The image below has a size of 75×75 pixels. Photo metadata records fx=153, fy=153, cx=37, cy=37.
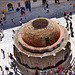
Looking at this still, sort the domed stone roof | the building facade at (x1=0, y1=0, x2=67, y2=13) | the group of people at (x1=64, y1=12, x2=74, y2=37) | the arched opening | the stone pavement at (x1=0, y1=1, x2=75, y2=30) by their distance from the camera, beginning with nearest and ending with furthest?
1. the domed stone roof
2. the group of people at (x1=64, y1=12, x2=74, y2=37)
3. the stone pavement at (x1=0, y1=1, x2=75, y2=30)
4. the building facade at (x1=0, y1=0, x2=67, y2=13)
5. the arched opening

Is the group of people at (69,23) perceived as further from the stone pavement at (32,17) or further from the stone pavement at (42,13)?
the stone pavement at (42,13)

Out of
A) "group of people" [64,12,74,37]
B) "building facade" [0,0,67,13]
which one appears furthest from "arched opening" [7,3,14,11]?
"group of people" [64,12,74,37]

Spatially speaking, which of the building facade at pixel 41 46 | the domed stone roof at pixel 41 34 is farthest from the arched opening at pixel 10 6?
the domed stone roof at pixel 41 34

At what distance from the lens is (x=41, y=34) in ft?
75.6

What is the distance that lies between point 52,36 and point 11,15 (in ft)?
59.4

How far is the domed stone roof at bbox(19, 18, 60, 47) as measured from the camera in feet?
75.4

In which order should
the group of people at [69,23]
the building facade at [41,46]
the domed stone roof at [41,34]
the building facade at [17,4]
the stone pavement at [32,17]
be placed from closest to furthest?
the building facade at [41,46] < the domed stone roof at [41,34] < the stone pavement at [32,17] < the group of people at [69,23] < the building facade at [17,4]

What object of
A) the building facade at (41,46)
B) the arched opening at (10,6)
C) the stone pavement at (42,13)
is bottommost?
the building facade at (41,46)

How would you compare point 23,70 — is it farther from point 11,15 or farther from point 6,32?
point 11,15

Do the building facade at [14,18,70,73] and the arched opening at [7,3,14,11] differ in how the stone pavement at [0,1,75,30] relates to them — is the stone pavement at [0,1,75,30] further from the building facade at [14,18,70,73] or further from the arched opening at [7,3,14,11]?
the building facade at [14,18,70,73]

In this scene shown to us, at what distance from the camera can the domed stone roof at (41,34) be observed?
75.4 feet

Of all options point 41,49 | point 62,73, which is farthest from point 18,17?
point 62,73

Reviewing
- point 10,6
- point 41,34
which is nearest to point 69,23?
point 41,34

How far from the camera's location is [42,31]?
2316 centimetres
